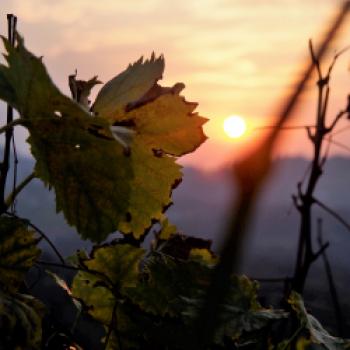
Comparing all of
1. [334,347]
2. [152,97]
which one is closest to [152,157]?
[152,97]

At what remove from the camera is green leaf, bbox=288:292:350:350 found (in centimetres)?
59

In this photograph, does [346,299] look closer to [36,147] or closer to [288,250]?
[288,250]

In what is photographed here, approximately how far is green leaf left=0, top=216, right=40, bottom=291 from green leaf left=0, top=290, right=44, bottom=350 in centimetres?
4

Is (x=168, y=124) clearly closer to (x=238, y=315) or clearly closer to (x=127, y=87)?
(x=127, y=87)

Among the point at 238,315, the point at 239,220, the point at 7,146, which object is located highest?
the point at 7,146

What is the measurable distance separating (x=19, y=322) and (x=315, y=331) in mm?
261

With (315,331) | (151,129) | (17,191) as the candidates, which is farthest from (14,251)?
(315,331)

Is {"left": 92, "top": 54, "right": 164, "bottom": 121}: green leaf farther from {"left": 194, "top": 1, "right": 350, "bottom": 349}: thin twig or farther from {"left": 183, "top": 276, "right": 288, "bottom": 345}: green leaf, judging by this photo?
{"left": 194, "top": 1, "right": 350, "bottom": 349}: thin twig

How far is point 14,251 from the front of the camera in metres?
0.57

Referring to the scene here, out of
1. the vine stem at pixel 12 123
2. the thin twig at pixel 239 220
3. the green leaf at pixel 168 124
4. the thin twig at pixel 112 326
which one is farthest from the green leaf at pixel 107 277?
the thin twig at pixel 239 220

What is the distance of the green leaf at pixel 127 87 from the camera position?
59 centimetres

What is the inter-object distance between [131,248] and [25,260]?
144 mm

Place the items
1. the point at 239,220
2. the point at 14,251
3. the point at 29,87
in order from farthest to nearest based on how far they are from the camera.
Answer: the point at 14,251, the point at 29,87, the point at 239,220

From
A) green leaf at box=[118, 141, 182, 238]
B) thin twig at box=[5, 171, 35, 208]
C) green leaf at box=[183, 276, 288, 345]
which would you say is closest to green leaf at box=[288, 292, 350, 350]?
green leaf at box=[183, 276, 288, 345]
